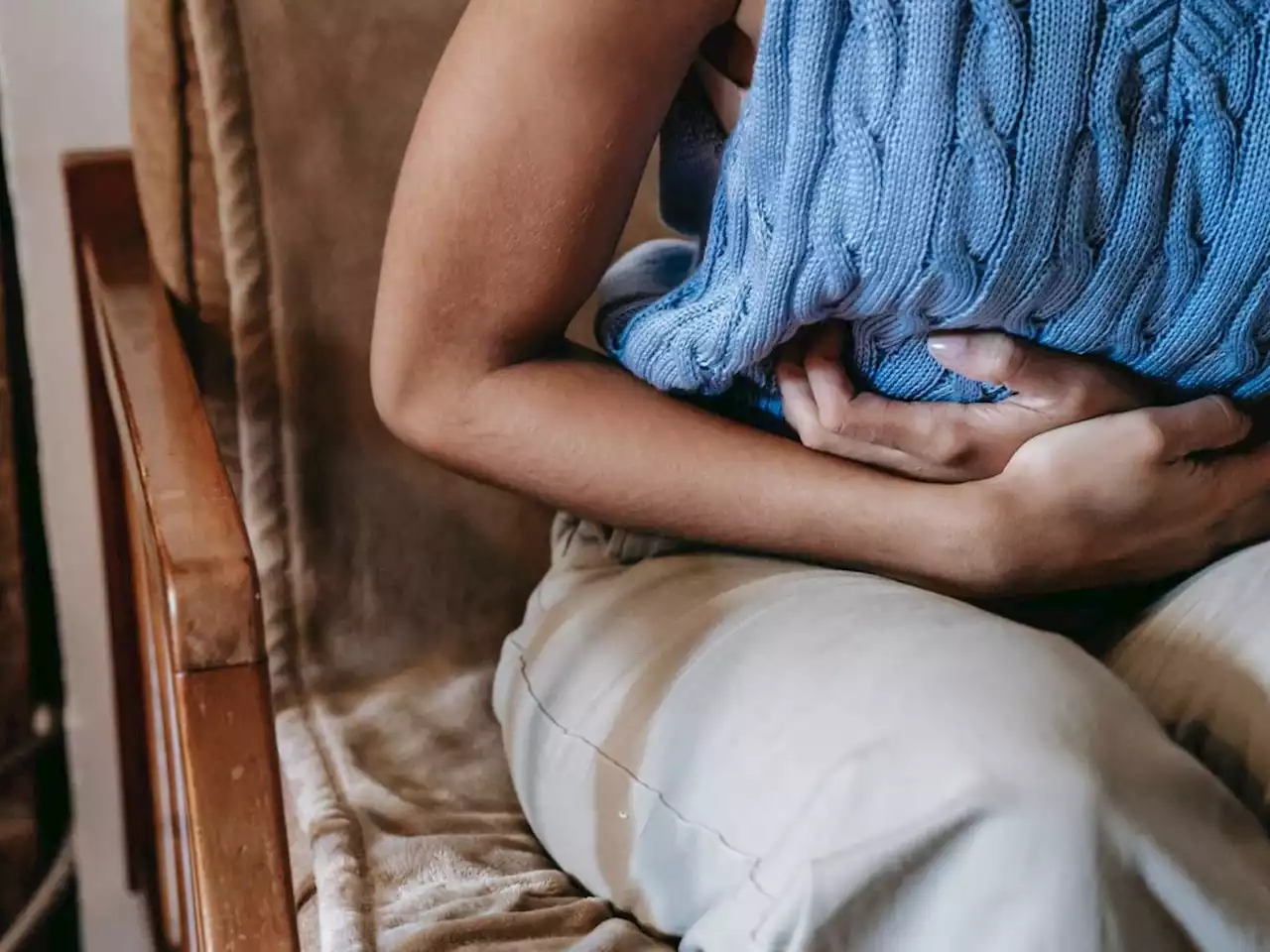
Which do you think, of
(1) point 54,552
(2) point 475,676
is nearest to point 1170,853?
(2) point 475,676

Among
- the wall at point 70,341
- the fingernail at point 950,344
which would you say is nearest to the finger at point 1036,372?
the fingernail at point 950,344

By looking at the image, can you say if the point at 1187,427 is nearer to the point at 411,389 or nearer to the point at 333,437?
the point at 411,389

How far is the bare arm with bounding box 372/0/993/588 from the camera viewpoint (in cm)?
55

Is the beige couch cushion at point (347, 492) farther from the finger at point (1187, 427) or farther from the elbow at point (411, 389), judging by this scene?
the finger at point (1187, 427)

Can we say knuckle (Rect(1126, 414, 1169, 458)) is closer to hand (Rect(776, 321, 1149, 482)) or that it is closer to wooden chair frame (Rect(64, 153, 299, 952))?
hand (Rect(776, 321, 1149, 482))

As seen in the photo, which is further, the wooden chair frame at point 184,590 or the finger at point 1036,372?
the finger at point 1036,372

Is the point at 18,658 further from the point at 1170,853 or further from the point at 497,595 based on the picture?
the point at 1170,853

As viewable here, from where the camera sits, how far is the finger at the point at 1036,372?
0.56 metres

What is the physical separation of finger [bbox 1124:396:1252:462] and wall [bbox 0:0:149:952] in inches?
27.0

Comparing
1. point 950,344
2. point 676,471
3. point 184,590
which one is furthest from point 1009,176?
point 184,590

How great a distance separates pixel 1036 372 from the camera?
562 mm

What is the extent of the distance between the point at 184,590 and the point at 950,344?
324 mm

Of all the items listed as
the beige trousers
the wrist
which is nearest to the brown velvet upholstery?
the beige trousers

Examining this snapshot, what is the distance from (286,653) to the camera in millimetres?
796
